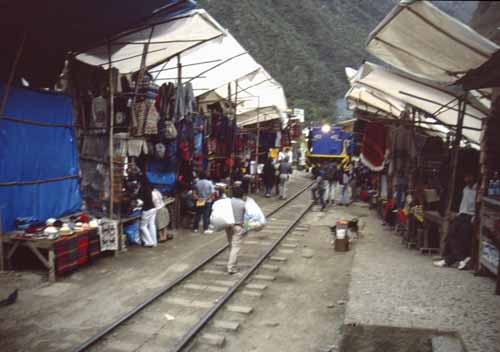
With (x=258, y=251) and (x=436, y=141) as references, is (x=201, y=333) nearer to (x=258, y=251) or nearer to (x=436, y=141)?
(x=258, y=251)

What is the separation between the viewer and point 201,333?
577cm

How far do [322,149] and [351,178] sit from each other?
175 inches

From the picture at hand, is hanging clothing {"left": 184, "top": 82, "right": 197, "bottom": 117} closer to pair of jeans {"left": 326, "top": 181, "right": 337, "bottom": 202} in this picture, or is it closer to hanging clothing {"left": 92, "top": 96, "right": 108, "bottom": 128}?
hanging clothing {"left": 92, "top": 96, "right": 108, "bottom": 128}

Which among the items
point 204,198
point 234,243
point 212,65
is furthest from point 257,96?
point 234,243

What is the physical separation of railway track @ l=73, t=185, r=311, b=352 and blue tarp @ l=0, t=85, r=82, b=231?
3.22 m

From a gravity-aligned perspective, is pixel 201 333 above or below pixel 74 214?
below

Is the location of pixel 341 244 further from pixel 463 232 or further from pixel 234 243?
pixel 234 243

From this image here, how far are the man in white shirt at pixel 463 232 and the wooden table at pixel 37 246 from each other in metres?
6.92

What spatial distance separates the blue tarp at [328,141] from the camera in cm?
2372

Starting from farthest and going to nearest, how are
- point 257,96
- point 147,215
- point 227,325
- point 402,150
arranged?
point 257,96 → point 402,150 → point 147,215 → point 227,325

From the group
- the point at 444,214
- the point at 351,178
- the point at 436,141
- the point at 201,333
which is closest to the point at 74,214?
the point at 201,333

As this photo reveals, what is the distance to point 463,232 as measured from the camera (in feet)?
26.1

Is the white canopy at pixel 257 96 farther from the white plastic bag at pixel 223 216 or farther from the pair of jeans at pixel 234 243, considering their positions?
the pair of jeans at pixel 234 243

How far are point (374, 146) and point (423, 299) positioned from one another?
369 inches
